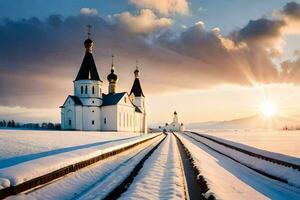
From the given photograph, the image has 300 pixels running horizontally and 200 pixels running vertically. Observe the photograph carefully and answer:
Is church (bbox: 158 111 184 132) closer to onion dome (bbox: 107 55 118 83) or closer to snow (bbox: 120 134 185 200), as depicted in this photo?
onion dome (bbox: 107 55 118 83)

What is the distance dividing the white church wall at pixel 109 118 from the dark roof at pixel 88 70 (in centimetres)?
625

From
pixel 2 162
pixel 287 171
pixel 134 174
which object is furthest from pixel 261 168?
pixel 2 162

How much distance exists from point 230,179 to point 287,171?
103 inches

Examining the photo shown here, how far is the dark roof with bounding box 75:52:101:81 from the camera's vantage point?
217 feet

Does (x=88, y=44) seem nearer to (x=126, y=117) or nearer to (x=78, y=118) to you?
(x=78, y=118)

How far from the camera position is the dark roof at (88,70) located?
6600cm

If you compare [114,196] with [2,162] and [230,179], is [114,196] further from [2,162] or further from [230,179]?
[2,162]

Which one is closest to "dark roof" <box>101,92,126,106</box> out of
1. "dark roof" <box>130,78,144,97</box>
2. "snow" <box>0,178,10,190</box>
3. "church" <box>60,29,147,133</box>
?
"church" <box>60,29,147,133</box>

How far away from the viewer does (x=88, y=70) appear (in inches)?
2603

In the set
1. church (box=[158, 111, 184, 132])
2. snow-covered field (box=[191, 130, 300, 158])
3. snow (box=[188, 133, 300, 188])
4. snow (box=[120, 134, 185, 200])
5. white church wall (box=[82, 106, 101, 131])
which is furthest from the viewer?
church (box=[158, 111, 184, 132])

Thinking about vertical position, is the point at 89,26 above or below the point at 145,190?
above

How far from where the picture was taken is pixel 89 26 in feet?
226

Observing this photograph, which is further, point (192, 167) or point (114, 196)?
point (192, 167)

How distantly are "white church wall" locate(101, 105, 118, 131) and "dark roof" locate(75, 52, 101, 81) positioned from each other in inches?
246
